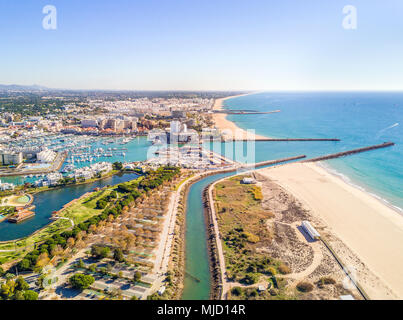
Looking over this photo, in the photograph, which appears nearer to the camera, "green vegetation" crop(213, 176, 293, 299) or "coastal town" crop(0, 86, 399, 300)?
"coastal town" crop(0, 86, 399, 300)

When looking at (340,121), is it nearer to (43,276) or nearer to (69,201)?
(69,201)

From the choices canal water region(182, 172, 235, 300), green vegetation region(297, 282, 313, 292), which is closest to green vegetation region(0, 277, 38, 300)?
canal water region(182, 172, 235, 300)

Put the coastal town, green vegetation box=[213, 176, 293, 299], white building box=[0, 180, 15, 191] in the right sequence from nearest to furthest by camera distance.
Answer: the coastal town → green vegetation box=[213, 176, 293, 299] → white building box=[0, 180, 15, 191]

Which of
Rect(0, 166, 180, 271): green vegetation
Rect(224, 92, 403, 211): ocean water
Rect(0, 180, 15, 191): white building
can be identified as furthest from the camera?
Rect(224, 92, 403, 211): ocean water

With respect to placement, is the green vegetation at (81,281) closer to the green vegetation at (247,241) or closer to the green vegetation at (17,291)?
the green vegetation at (17,291)

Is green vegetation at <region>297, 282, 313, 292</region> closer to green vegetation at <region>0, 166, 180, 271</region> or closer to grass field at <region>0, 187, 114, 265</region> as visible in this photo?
green vegetation at <region>0, 166, 180, 271</region>
